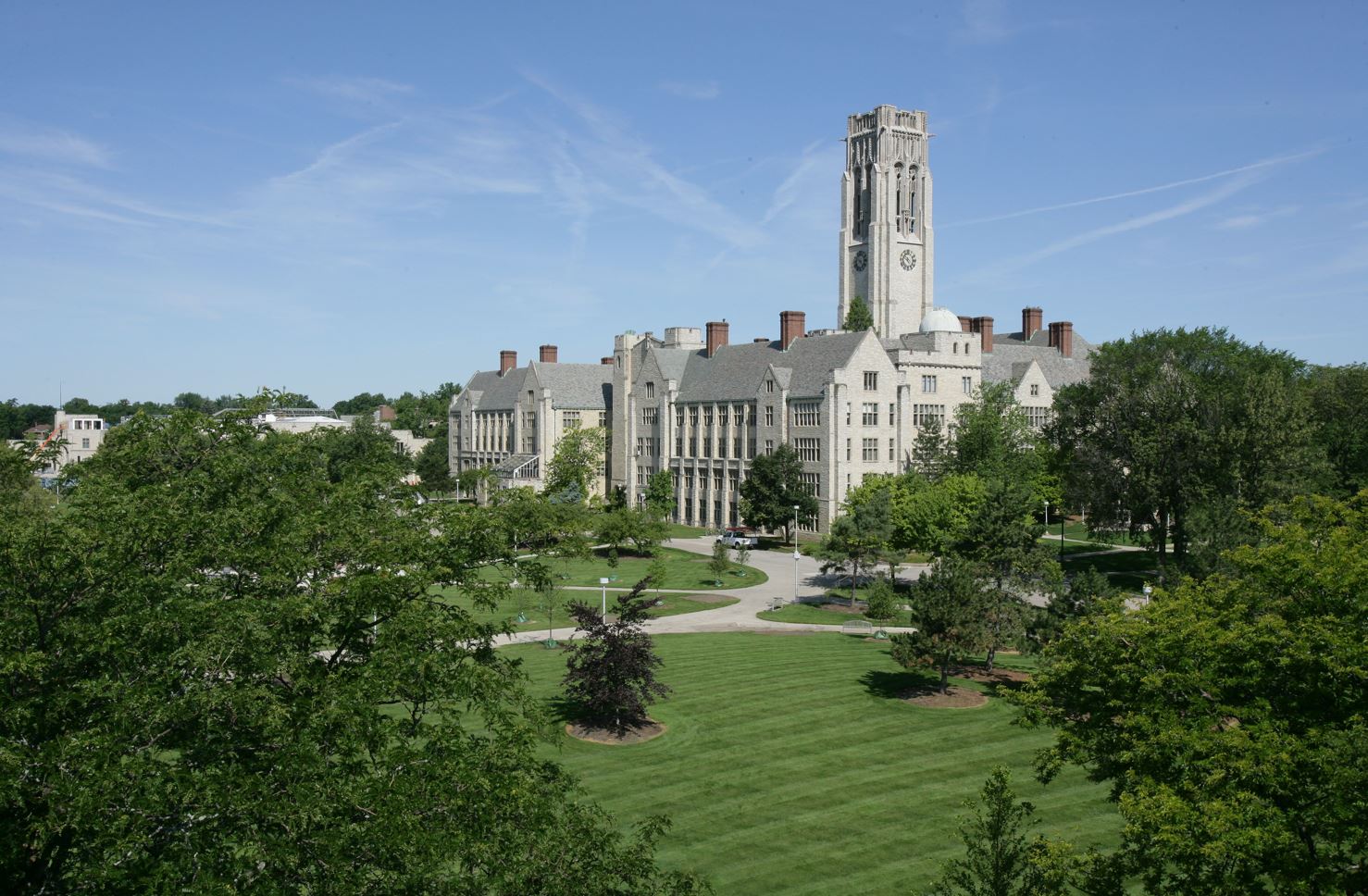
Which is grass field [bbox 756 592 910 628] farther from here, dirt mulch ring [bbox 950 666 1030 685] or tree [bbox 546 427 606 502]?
tree [bbox 546 427 606 502]

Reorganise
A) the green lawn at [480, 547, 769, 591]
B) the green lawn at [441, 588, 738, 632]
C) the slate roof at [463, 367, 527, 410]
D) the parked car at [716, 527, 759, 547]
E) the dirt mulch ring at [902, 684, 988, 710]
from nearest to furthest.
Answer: the dirt mulch ring at [902, 684, 988, 710] < the green lawn at [441, 588, 738, 632] < the green lawn at [480, 547, 769, 591] < the parked car at [716, 527, 759, 547] < the slate roof at [463, 367, 527, 410]

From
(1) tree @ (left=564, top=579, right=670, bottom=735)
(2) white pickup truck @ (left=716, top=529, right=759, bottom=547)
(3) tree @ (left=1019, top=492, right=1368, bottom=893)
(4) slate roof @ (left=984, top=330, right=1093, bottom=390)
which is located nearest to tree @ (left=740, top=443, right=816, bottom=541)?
(2) white pickup truck @ (left=716, top=529, right=759, bottom=547)

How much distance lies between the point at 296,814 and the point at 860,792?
56.5 ft

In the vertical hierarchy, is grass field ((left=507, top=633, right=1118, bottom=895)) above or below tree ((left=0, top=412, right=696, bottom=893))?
below

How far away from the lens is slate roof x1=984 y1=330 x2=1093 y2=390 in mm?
94250

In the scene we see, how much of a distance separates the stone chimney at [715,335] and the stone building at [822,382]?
0.37ft

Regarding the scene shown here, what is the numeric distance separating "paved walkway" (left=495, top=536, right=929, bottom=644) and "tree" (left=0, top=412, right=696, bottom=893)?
20.9 m

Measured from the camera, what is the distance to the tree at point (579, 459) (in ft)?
302

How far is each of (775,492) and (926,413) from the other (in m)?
15.9

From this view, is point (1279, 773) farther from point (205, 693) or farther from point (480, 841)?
point (205, 693)

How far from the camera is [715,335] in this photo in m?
97.1

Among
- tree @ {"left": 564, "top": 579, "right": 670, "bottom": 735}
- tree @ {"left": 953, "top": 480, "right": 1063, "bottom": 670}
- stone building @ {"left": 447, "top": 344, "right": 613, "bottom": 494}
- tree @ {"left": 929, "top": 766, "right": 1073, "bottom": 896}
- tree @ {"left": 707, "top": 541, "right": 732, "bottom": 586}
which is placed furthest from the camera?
stone building @ {"left": 447, "top": 344, "right": 613, "bottom": 494}

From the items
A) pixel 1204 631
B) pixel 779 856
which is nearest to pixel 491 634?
pixel 779 856

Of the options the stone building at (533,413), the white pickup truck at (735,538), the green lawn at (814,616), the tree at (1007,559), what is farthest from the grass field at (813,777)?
the stone building at (533,413)
